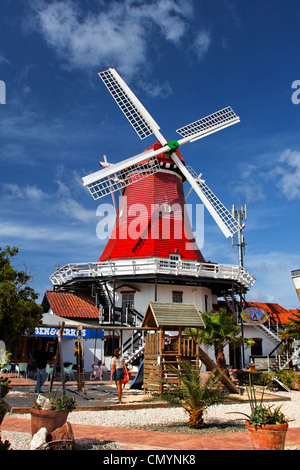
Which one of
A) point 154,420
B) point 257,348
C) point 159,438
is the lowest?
point 154,420

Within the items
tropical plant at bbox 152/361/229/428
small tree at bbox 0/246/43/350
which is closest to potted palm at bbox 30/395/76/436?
tropical plant at bbox 152/361/229/428

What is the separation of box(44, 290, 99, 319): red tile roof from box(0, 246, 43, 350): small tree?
11.5 metres

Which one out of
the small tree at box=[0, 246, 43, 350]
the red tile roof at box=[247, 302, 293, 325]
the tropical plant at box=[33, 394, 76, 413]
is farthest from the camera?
the red tile roof at box=[247, 302, 293, 325]

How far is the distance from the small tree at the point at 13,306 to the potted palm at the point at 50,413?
7.18m

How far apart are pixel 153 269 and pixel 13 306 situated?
12.8 metres

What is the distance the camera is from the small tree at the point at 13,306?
13492 millimetres

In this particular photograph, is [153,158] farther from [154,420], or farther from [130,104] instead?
[154,420]

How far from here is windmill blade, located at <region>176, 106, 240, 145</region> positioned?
30.7 metres

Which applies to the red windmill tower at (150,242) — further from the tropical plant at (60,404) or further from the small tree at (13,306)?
the tropical plant at (60,404)

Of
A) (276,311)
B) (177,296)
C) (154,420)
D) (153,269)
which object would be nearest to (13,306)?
(154,420)

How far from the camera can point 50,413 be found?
6406 millimetres

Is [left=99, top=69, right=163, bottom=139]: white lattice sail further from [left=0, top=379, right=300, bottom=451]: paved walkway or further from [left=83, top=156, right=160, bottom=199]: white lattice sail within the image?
[left=0, top=379, right=300, bottom=451]: paved walkway
